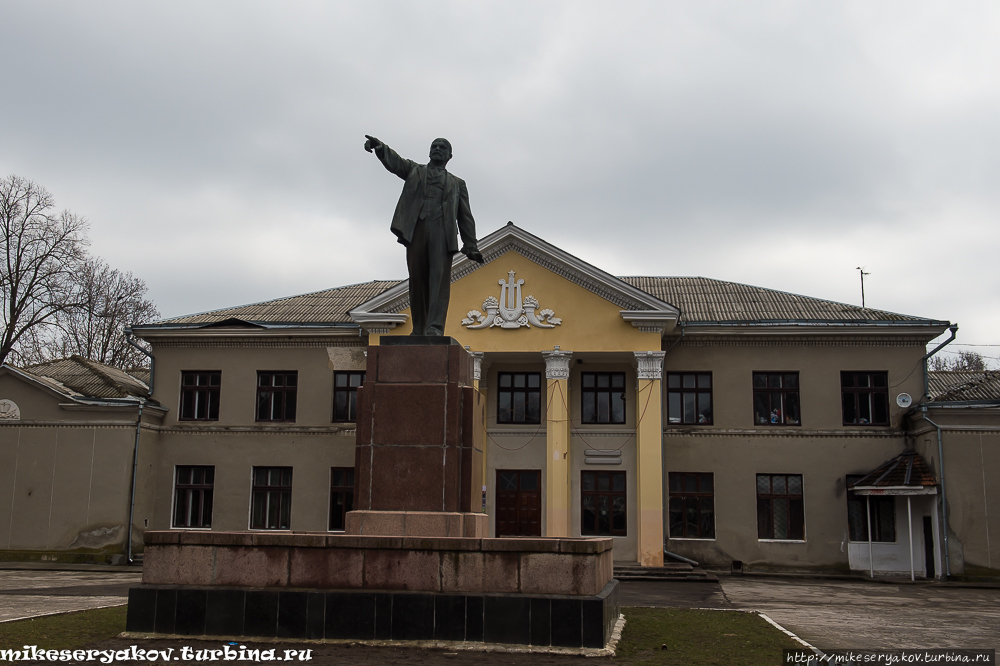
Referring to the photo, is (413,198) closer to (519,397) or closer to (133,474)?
(519,397)

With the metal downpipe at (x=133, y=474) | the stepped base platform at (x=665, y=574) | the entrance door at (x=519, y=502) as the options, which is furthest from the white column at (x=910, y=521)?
the metal downpipe at (x=133, y=474)

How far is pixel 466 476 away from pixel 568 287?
47.8 ft

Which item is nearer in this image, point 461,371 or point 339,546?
point 339,546

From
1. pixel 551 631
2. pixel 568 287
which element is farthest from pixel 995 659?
pixel 568 287

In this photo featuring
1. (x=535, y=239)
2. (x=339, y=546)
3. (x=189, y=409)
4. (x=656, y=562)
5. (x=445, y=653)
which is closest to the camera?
(x=445, y=653)

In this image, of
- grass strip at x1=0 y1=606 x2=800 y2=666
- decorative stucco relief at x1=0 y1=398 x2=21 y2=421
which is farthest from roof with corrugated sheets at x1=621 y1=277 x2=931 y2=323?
decorative stucco relief at x1=0 y1=398 x2=21 y2=421

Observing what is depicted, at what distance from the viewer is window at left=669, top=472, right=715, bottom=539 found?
2356 centimetres

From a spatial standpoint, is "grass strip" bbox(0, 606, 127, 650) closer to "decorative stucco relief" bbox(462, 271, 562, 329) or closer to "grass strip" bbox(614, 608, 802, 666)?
"grass strip" bbox(614, 608, 802, 666)

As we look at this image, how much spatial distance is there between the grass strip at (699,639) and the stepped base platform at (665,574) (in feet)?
27.6

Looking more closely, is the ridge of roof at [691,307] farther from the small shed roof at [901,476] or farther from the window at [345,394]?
the small shed roof at [901,476]

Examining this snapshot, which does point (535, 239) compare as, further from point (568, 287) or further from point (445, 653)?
point (445, 653)

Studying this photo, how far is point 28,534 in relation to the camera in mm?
23688

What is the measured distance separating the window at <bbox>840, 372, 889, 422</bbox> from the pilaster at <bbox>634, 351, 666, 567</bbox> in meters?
5.18

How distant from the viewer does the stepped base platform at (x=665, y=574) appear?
68.0 ft
